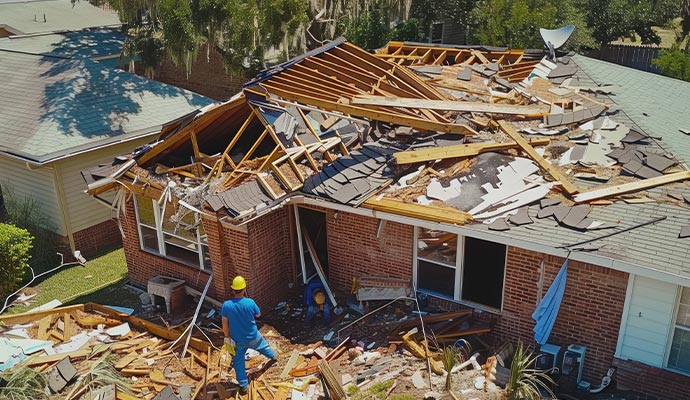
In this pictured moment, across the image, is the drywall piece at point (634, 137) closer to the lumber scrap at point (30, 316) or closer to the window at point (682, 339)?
the window at point (682, 339)

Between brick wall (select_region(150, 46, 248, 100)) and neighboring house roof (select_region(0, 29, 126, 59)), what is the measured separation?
2.24 m

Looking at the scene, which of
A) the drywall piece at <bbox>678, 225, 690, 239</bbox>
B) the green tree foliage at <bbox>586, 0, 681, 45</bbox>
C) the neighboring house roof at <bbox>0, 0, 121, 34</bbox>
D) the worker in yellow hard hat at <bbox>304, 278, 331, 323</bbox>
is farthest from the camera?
the neighboring house roof at <bbox>0, 0, 121, 34</bbox>

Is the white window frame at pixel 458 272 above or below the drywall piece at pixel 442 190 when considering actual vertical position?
below


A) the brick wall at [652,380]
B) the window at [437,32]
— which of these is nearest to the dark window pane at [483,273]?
the brick wall at [652,380]

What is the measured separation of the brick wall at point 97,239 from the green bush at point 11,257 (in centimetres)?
193

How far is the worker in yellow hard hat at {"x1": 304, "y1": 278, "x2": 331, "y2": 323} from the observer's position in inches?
480

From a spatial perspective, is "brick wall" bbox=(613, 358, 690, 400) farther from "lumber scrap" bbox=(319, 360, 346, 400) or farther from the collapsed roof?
"lumber scrap" bbox=(319, 360, 346, 400)

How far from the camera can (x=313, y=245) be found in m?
13.0

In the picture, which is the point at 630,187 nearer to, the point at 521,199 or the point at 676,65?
the point at 521,199

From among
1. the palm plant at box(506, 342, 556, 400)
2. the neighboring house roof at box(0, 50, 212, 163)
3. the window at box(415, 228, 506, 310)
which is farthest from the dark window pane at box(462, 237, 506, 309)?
the neighboring house roof at box(0, 50, 212, 163)

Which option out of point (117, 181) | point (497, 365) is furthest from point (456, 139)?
point (117, 181)

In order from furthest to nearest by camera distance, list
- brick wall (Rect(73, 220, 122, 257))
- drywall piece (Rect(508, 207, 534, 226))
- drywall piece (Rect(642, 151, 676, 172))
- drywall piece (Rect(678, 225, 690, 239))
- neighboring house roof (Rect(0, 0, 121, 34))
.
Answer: neighboring house roof (Rect(0, 0, 121, 34))
brick wall (Rect(73, 220, 122, 257))
drywall piece (Rect(642, 151, 676, 172))
drywall piece (Rect(508, 207, 534, 226))
drywall piece (Rect(678, 225, 690, 239))

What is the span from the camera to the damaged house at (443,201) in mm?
9703

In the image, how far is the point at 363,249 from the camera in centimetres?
1212
